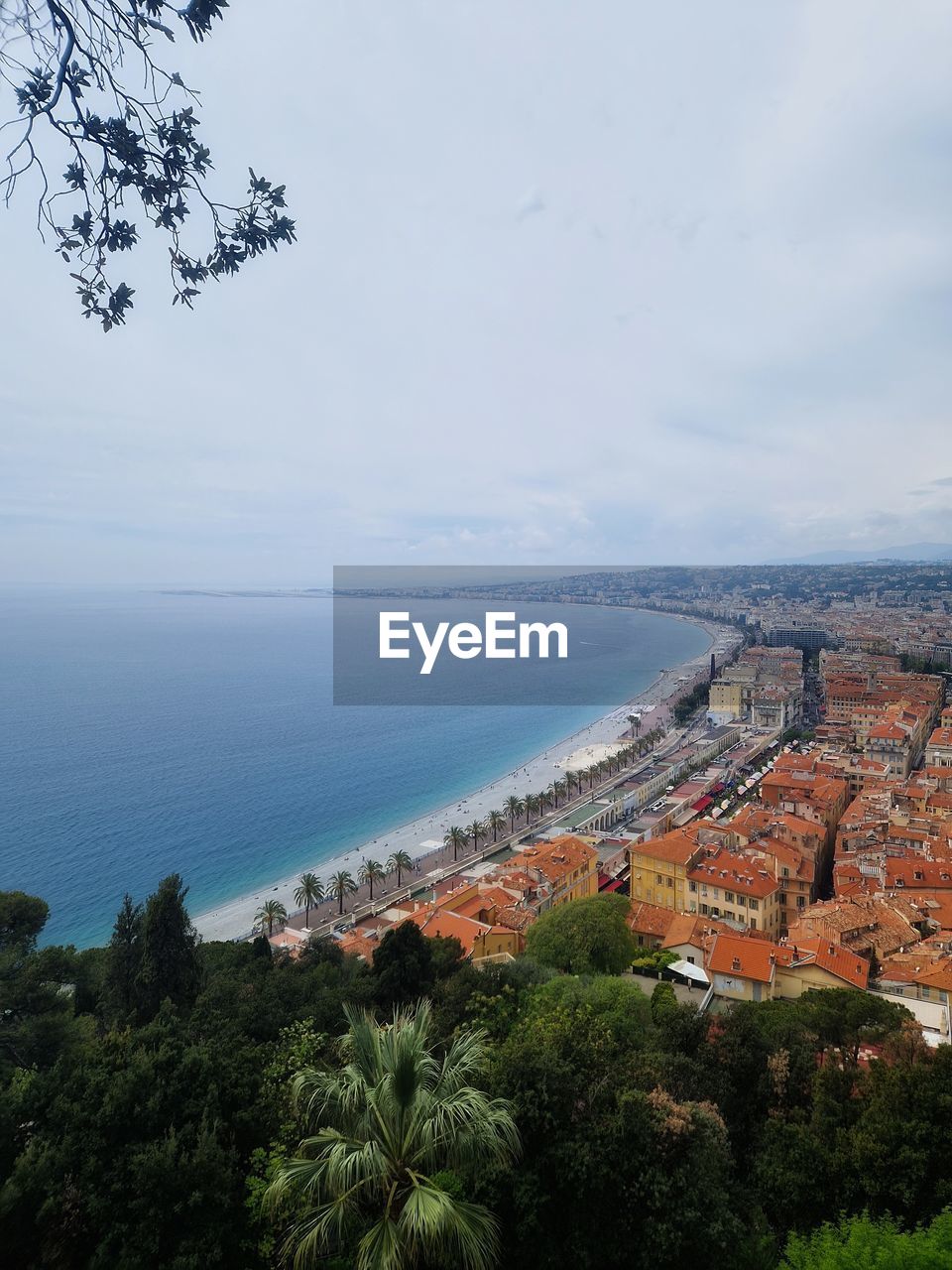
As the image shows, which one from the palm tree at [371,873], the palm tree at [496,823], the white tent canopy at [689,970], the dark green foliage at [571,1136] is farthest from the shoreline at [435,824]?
the dark green foliage at [571,1136]

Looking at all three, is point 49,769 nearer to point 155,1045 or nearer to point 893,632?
point 155,1045

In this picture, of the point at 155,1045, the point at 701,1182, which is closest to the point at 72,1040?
the point at 155,1045

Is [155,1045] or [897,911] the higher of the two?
[155,1045]

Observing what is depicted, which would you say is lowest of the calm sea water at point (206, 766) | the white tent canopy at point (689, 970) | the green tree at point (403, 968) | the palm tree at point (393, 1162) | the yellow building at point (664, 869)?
the calm sea water at point (206, 766)

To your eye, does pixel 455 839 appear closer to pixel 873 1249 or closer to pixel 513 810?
pixel 513 810

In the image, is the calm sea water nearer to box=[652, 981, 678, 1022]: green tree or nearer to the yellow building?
the yellow building

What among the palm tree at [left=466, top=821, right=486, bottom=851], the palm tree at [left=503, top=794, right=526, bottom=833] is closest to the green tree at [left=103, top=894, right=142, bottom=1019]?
the palm tree at [left=466, top=821, right=486, bottom=851]

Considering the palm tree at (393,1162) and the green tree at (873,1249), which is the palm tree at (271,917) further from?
the green tree at (873,1249)
